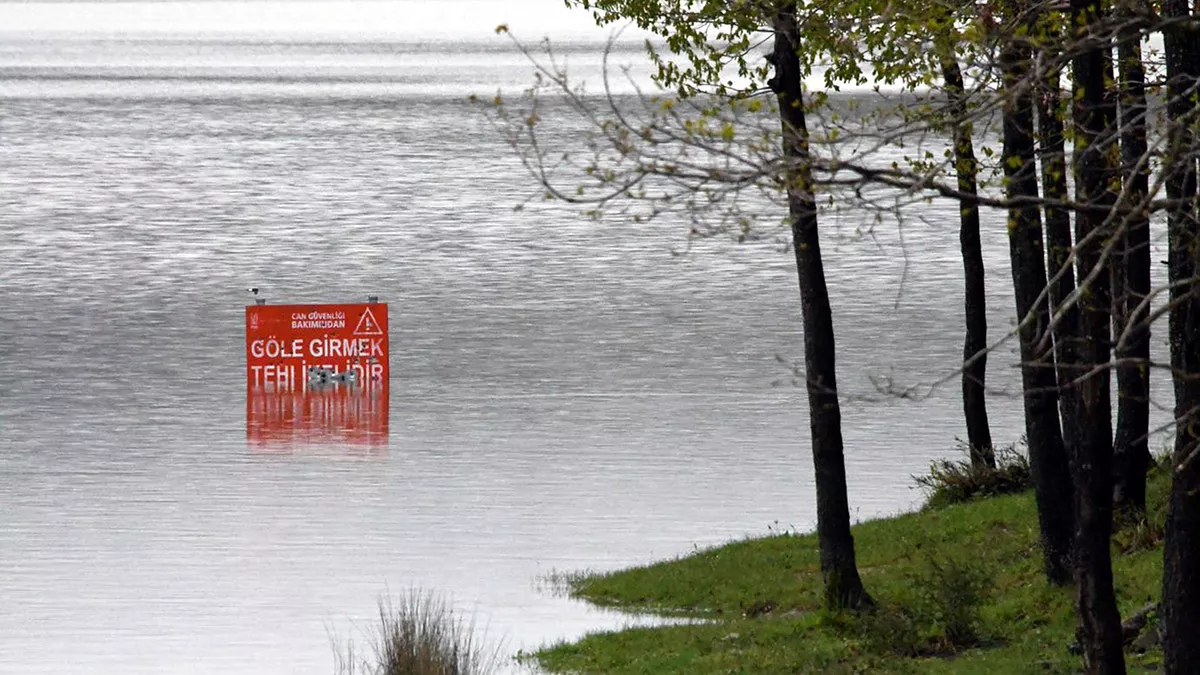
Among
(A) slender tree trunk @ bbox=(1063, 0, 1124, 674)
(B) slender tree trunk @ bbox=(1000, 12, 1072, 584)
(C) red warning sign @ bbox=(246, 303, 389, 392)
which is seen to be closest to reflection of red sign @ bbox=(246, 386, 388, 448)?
(C) red warning sign @ bbox=(246, 303, 389, 392)

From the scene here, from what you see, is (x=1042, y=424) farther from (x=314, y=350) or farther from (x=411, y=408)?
(x=314, y=350)

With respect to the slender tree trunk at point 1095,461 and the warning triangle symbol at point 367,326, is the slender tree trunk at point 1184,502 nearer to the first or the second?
the slender tree trunk at point 1095,461

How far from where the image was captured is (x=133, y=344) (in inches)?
2151

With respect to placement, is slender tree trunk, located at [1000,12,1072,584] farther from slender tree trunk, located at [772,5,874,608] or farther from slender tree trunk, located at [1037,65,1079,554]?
slender tree trunk, located at [772,5,874,608]

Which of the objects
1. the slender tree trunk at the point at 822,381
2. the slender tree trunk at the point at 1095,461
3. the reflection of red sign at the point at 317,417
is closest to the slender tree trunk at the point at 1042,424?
the slender tree trunk at the point at 822,381

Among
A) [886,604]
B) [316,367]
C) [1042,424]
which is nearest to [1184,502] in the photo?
[1042,424]

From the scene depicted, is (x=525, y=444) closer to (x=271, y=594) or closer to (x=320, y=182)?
(x=271, y=594)

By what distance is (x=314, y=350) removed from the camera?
4544 cm

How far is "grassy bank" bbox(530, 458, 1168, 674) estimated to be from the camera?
16.7m

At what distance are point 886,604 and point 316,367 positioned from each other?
27291 millimetres

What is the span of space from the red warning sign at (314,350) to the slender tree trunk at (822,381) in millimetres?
24281

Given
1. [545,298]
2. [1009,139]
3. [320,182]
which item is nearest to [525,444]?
[1009,139]

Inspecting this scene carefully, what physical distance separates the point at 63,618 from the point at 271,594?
2.41 meters

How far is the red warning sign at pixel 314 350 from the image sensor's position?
4356 cm
